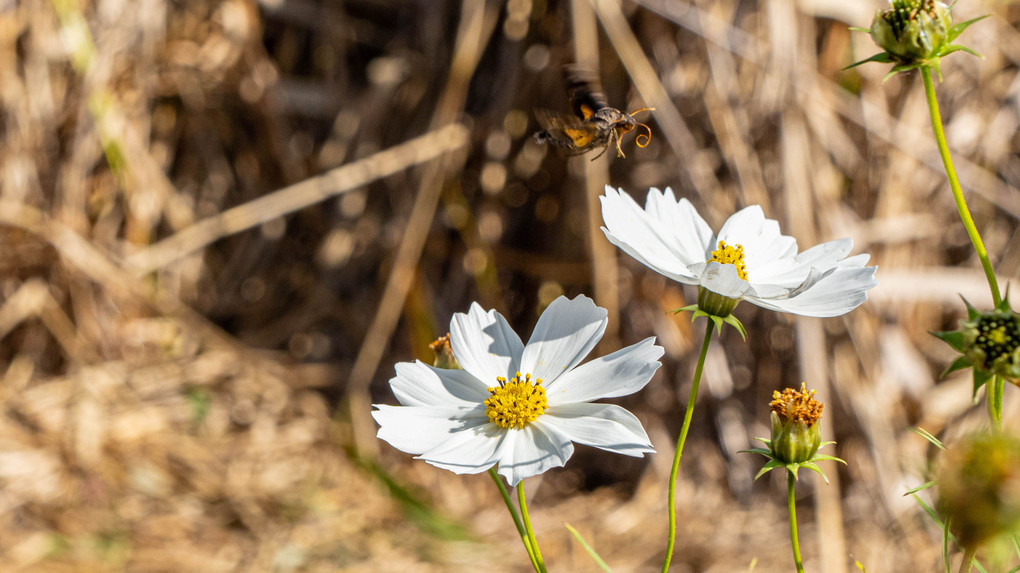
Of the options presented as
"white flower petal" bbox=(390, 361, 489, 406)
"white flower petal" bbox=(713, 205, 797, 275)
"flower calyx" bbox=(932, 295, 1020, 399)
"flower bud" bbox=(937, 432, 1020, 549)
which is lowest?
"flower bud" bbox=(937, 432, 1020, 549)

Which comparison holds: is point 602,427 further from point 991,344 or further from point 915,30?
point 915,30

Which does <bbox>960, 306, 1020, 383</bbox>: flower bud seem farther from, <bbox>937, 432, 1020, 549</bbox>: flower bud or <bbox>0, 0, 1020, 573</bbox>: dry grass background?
<bbox>0, 0, 1020, 573</bbox>: dry grass background

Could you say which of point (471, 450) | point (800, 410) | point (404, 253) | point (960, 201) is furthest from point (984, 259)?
point (404, 253)

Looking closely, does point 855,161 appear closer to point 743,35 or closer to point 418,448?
point 743,35

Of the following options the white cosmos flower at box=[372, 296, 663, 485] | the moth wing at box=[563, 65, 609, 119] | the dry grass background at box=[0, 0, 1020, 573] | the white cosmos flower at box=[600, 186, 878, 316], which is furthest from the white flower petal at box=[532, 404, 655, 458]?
the dry grass background at box=[0, 0, 1020, 573]

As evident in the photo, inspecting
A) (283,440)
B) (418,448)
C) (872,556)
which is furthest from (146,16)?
(872,556)

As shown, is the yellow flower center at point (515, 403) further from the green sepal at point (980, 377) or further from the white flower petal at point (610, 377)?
the green sepal at point (980, 377)
